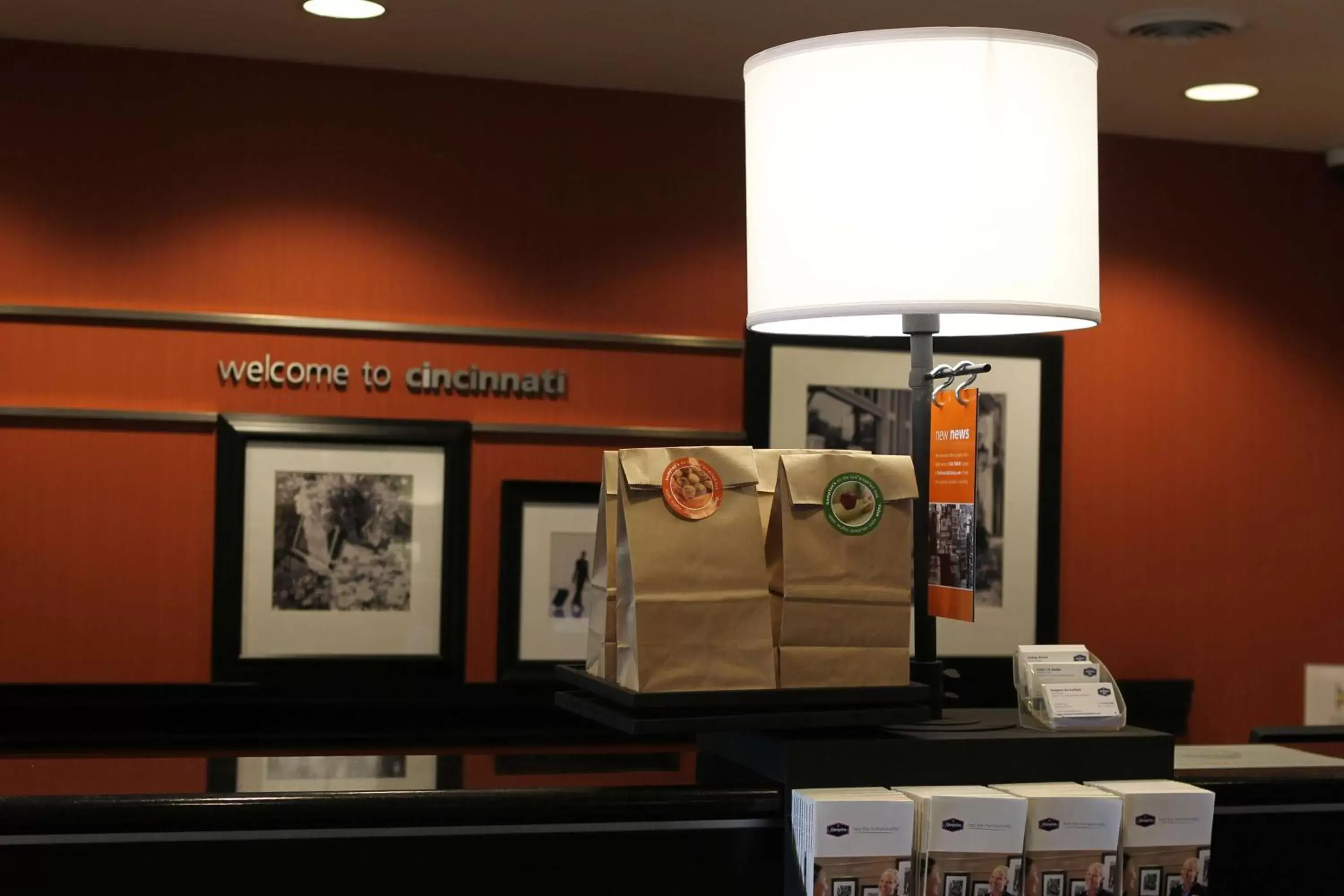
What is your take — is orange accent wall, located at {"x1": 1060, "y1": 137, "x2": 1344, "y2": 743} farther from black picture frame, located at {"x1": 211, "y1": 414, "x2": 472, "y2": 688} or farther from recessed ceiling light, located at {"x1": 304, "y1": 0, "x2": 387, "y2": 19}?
recessed ceiling light, located at {"x1": 304, "y1": 0, "x2": 387, "y2": 19}

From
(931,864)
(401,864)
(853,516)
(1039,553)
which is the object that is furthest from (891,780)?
(1039,553)

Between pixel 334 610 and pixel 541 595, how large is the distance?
1.80ft

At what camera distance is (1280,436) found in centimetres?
477

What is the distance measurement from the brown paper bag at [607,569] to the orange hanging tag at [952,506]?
1.21 ft

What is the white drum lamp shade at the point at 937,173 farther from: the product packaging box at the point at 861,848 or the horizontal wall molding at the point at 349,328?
the horizontal wall molding at the point at 349,328

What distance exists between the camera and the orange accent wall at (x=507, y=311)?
12.6 ft

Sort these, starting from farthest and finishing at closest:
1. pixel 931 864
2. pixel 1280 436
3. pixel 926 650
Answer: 1. pixel 1280 436
2. pixel 926 650
3. pixel 931 864

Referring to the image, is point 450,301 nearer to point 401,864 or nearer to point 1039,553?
point 1039,553

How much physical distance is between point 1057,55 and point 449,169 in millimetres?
2722

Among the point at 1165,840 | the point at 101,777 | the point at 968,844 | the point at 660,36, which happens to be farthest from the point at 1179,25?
the point at 101,777

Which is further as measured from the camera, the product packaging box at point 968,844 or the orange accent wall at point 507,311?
the orange accent wall at point 507,311

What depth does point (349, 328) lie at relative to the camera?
3971mm

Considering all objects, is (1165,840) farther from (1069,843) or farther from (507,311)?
(507,311)

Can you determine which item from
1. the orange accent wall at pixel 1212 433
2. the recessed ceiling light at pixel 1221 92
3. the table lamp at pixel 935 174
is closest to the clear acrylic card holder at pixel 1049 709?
the table lamp at pixel 935 174
